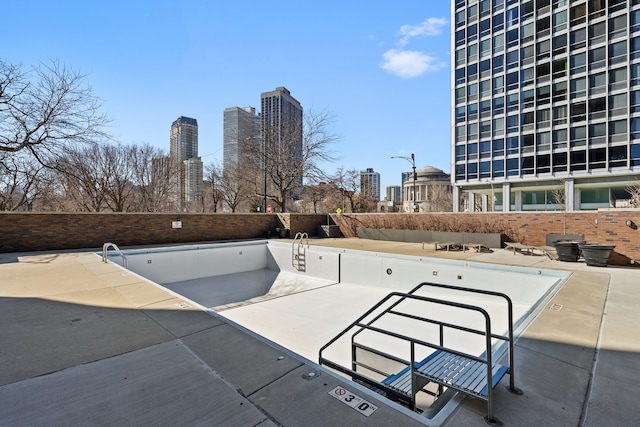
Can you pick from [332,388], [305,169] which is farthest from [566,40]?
[332,388]

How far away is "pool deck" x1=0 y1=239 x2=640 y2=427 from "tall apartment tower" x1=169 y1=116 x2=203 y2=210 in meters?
28.5

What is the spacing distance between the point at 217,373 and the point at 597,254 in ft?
36.7

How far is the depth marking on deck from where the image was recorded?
242 centimetres

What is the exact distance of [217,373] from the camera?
2.99m

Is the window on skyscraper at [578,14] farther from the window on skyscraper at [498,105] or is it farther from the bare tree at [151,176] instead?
the bare tree at [151,176]

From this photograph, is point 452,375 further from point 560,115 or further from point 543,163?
point 560,115

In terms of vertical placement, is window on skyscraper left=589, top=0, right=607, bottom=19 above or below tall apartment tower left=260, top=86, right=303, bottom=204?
above

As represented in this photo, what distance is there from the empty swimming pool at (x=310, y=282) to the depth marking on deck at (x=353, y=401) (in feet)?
10.6

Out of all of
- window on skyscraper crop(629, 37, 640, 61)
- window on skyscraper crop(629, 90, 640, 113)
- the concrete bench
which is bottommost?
the concrete bench

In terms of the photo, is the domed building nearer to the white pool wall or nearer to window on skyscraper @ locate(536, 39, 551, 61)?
window on skyscraper @ locate(536, 39, 551, 61)

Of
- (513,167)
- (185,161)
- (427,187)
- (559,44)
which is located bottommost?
(513,167)

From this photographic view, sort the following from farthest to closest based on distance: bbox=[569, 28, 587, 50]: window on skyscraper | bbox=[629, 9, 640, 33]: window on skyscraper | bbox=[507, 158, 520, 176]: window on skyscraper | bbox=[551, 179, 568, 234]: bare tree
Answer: bbox=[507, 158, 520, 176]: window on skyscraper < bbox=[551, 179, 568, 234]: bare tree < bbox=[569, 28, 587, 50]: window on skyscraper < bbox=[629, 9, 640, 33]: window on skyscraper

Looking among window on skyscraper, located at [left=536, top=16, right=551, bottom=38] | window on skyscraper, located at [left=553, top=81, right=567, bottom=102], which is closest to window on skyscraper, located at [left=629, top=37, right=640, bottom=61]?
window on skyscraper, located at [left=553, top=81, right=567, bottom=102]

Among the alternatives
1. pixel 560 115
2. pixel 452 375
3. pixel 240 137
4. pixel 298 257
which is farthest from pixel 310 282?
pixel 560 115
